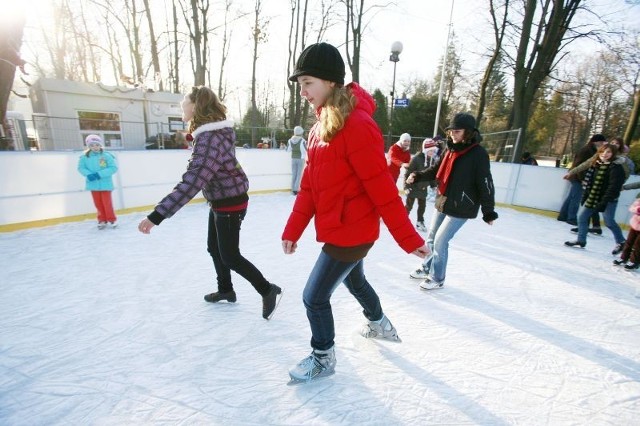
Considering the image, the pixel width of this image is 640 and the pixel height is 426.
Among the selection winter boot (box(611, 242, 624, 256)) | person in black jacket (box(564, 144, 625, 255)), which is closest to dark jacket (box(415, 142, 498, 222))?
person in black jacket (box(564, 144, 625, 255))

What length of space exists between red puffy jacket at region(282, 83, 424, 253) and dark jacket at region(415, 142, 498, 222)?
1348mm

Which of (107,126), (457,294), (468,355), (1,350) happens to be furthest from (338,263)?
(107,126)

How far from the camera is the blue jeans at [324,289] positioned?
63.1 inches

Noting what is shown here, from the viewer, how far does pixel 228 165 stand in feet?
6.97

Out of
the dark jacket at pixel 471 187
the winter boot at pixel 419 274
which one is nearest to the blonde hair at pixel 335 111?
the dark jacket at pixel 471 187

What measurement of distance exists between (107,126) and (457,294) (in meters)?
13.8

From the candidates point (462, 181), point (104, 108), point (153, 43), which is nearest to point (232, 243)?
point (462, 181)

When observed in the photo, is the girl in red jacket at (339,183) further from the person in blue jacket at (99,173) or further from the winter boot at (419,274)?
the person in blue jacket at (99,173)

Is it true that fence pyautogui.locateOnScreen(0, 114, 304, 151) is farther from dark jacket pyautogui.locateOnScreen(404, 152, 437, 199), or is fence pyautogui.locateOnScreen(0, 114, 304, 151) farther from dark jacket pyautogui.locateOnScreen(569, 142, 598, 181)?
dark jacket pyautogui.locateOnScreen(569, 142, 598, 181)

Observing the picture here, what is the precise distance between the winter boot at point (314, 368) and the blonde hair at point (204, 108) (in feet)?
4.94

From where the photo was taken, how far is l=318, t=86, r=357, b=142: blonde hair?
138 centimetres

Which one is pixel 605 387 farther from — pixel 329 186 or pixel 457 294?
pixel 329 186

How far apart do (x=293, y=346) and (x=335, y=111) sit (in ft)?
5.03

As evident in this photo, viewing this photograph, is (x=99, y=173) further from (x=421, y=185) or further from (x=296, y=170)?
(x=421, y=185)
